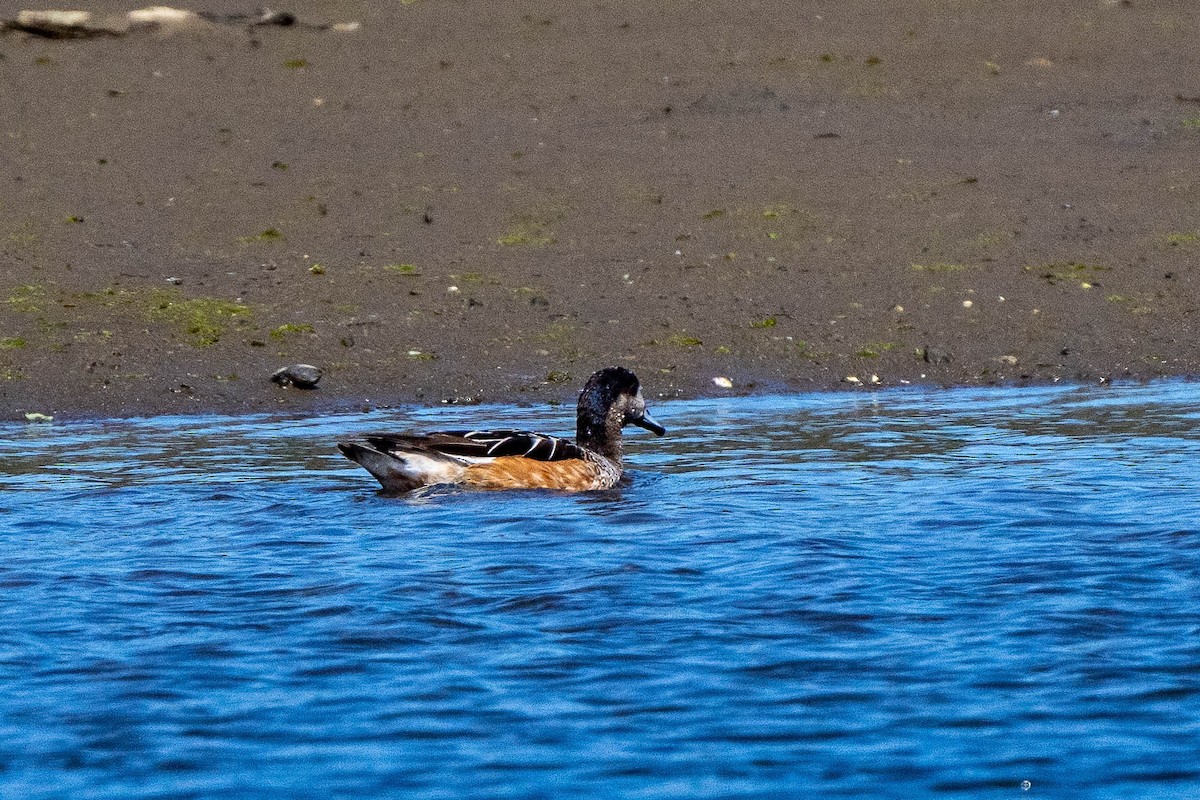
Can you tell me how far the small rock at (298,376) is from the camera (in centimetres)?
1248

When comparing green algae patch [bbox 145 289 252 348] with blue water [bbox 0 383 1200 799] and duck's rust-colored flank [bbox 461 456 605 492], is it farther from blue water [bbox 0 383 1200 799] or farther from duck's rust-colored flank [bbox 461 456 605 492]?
duck's rust-colored flank [bbox 461 456 605 492]

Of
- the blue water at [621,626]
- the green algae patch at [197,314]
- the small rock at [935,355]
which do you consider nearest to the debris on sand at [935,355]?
the small rock at [935,355]

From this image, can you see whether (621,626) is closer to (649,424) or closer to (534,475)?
(534,475)

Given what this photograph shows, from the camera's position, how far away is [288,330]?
13453 millimetres

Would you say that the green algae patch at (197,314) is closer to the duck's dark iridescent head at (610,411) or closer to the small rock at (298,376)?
the small rock at (298,376)

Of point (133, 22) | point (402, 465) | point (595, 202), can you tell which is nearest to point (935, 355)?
point (595, 202)

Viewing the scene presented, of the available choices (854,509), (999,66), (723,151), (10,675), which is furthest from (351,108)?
(10,675)

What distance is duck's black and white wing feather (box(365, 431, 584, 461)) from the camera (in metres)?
9.23

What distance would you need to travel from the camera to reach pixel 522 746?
5039 mm

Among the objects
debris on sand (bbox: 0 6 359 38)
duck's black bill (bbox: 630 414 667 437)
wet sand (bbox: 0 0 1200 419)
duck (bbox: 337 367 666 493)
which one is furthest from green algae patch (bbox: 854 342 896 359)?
debris on sand (bbox: 0 6 359 38)

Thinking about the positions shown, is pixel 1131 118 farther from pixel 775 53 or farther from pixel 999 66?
pixel 775 53

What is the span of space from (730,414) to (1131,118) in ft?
28.4

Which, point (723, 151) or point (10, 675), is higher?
point (723, 151)

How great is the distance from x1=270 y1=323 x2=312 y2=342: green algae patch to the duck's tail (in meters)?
4.16
